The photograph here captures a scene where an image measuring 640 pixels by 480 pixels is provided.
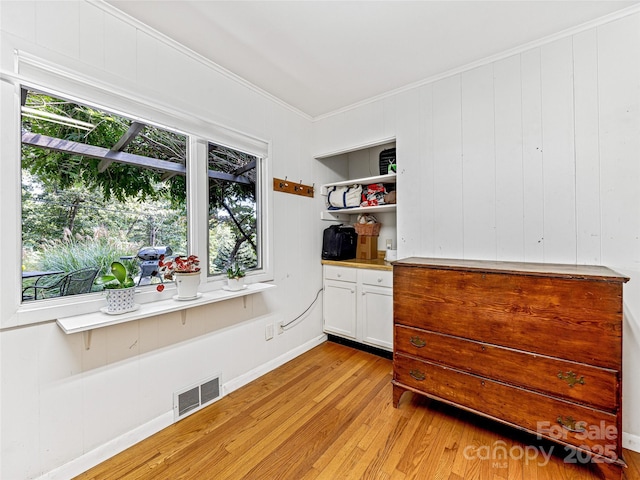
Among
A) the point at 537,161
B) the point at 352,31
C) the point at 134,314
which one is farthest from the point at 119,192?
the point at 537,161

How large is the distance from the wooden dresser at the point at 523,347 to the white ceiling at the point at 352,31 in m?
1.46

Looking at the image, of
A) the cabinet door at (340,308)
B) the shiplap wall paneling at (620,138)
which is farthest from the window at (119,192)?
the shiplap wall paneling at (620,138)

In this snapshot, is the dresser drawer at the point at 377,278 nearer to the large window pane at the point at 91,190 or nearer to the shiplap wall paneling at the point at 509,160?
the shiplap wall paneling at the point at 509,160

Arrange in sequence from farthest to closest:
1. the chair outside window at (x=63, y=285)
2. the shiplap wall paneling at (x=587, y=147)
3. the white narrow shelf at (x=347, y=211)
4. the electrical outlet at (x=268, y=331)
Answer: the white narrow shelf at (x=347, y=211) → the electrical outlet at (x=268, y=331) → the shiplap wall paneling at (x=587, y=147) → the chair outside window at (x=63, y=285)

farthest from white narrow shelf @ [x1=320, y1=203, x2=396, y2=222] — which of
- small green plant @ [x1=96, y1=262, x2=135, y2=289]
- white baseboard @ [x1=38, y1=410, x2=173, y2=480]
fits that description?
white baseboard @ [x1=38, y1=410, x2=173, y2=480]

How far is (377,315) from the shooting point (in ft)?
8.37

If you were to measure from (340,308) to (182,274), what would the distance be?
1.63 meters

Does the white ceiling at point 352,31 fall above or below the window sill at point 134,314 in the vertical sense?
above

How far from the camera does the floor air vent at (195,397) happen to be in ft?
5.80

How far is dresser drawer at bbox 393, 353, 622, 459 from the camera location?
1294 millimetres

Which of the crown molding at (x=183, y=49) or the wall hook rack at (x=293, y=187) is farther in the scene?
the wall hook rack at (x=293, y=187)

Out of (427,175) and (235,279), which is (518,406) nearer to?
(427,175)

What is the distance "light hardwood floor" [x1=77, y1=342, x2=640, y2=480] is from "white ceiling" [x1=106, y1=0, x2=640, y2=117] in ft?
8.02

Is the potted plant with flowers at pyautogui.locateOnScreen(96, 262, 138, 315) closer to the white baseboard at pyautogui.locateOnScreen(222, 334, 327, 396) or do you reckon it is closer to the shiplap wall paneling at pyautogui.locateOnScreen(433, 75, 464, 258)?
the white baseboard at pyautogui.locateOnScreen(222, 334, 327, 396)
